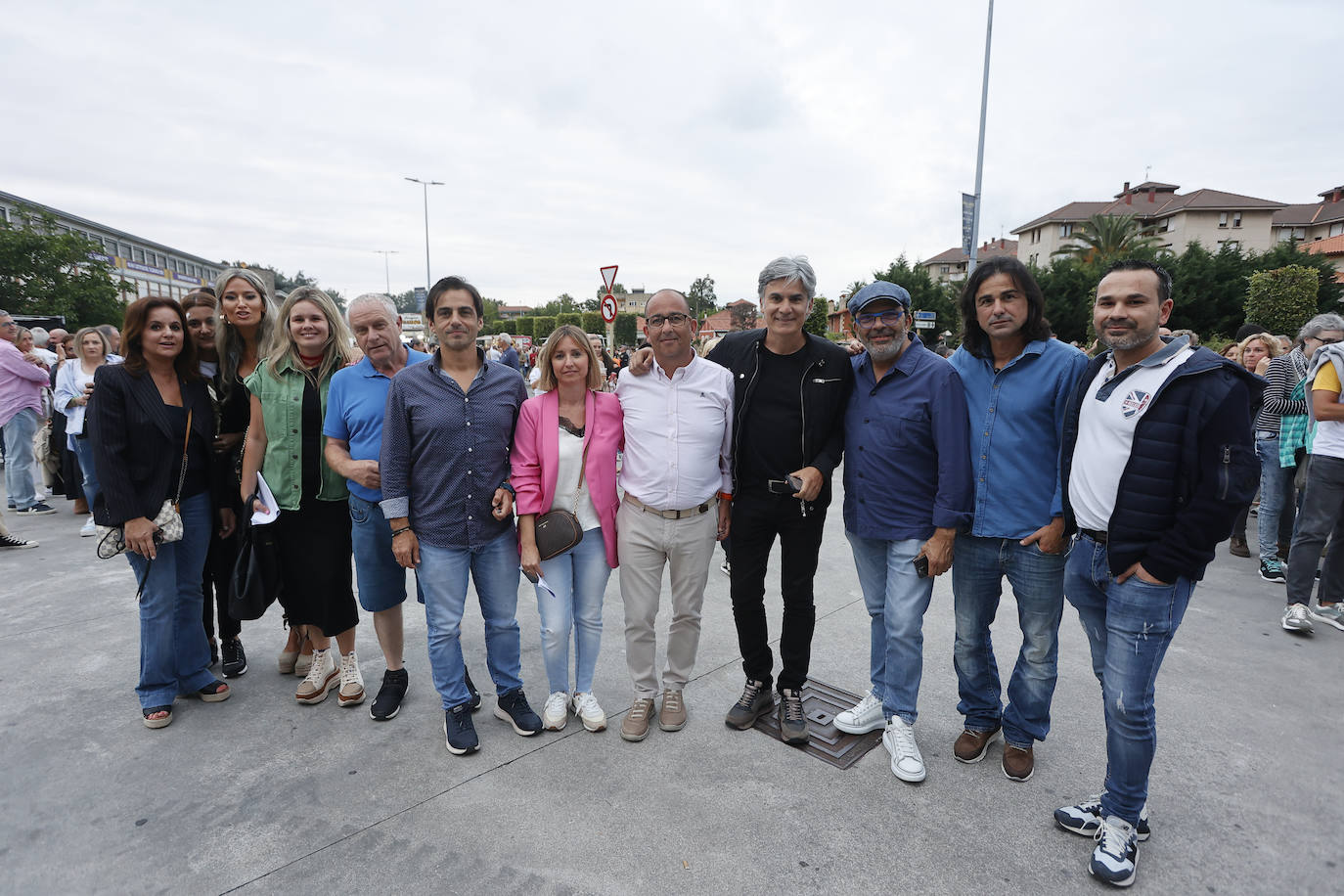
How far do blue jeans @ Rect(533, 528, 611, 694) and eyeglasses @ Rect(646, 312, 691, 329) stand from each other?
3.35 feet

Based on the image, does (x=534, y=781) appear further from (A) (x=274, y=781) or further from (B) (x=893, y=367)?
(B) (x=893, y=367)

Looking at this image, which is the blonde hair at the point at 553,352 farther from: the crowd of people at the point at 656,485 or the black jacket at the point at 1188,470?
the black jacket at the point at 1188,470

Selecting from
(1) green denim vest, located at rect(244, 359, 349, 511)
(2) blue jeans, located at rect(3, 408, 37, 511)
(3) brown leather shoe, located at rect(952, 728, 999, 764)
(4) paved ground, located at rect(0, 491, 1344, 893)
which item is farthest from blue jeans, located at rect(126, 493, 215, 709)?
(2) blue jeans, located at rect(3, 408, 37, 511)

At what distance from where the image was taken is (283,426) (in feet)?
10.6

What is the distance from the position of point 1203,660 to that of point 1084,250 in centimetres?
4473

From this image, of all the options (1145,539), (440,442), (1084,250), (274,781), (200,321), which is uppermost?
(1084,250)

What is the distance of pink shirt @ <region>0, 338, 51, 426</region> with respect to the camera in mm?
6859

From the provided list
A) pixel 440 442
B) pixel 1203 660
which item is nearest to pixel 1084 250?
pixel 1203 660

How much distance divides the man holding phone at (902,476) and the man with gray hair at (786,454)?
0.15 meters

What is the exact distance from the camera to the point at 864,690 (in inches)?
139

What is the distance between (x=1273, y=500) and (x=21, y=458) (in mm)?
12652

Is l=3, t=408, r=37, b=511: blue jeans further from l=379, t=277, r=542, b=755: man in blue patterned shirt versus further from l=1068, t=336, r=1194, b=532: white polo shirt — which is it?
l=1068, t=336, r=1194, b=532: white polo shirt

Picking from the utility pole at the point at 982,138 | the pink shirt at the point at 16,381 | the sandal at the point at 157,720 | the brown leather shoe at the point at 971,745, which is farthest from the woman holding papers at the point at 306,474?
the utility pole at the point at 982,138

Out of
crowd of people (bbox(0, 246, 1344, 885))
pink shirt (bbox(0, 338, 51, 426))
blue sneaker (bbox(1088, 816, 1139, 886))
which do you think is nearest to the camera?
blue sneaker (bbox(1088, 816, 1139, 886))
